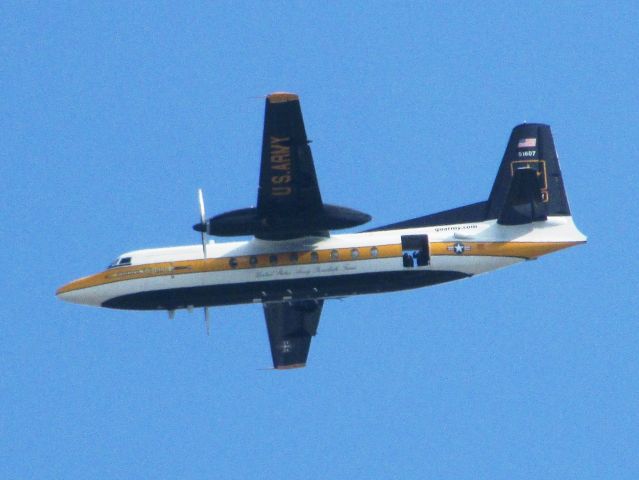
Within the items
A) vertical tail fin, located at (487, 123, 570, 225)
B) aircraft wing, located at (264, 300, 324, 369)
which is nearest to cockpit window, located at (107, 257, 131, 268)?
aircraft wing, located at (264, 300, 324, 369)

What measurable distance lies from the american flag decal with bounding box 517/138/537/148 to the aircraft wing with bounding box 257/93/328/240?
23.0 ft

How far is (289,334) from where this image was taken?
3722 centimetres

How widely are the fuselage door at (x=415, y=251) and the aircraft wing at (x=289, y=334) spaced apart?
462 centimetres

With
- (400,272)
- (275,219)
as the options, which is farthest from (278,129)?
(400,272)

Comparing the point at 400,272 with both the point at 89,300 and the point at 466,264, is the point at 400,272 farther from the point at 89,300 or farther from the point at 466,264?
the point at 89,300

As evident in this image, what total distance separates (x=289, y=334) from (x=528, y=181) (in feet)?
28.8

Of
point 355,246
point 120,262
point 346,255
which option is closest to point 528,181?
point 355,246

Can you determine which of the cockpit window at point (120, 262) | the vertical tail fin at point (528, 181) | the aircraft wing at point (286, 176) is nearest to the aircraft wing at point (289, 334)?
the aircraft wing at point (286, 176)

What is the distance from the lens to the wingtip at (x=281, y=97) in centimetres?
3028

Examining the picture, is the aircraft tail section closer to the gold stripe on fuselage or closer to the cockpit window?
the gold stripe on fuselage

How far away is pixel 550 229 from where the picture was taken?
33.8m

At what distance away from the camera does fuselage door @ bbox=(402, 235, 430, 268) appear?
33.3 m

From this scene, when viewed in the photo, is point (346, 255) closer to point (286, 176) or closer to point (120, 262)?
point (286, 176)

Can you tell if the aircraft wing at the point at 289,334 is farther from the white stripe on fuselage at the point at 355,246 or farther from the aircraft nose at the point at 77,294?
the aircraft nose at the point at 77,294
